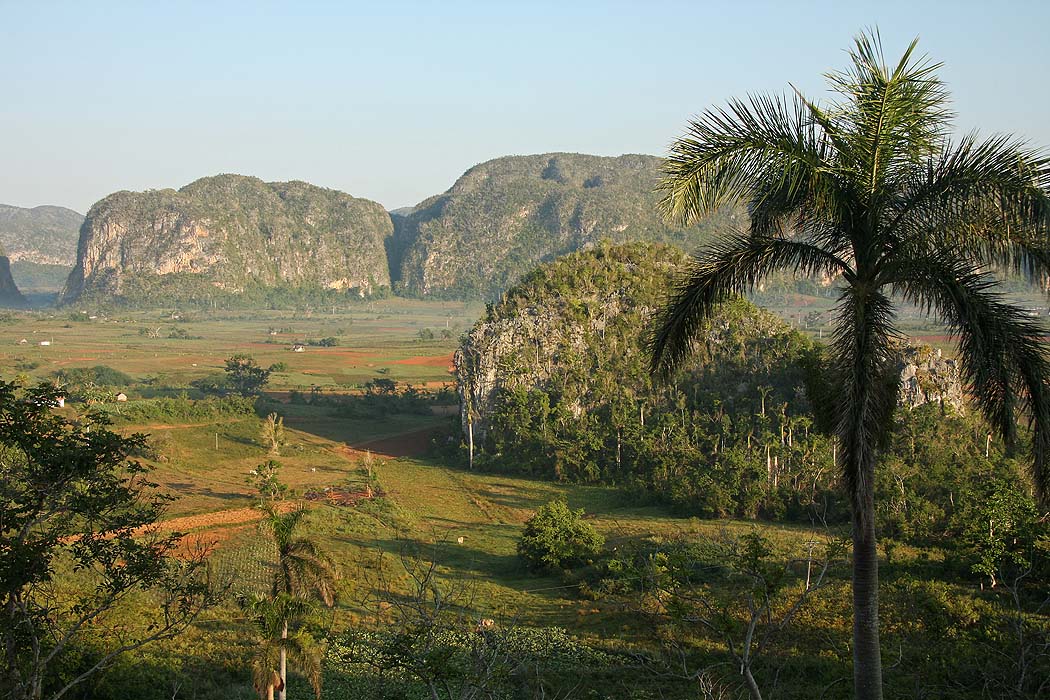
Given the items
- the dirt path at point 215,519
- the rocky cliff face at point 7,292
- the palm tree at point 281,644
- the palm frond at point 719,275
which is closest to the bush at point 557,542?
the dirt path at point 215,519

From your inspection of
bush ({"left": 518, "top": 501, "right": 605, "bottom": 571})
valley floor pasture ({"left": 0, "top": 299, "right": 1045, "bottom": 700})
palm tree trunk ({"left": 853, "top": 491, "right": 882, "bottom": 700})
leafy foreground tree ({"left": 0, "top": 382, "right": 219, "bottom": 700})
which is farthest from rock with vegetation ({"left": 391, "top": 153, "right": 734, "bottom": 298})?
palm tree trunk ({"left": 853, "top": 491, "right": 882, "bottom": 700})

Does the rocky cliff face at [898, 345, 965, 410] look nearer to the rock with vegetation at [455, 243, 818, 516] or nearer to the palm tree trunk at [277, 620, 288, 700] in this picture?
the rock with vegetation at [455, 243, 818, 516]

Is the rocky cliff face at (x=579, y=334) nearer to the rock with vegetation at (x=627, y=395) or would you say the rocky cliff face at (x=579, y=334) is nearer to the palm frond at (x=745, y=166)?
the rock with vegetation at (x=627, y=395)

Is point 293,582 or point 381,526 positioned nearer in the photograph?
point 293,582

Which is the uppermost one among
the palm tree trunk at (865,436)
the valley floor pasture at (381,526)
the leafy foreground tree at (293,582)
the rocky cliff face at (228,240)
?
the rocky cliff face at (228,240)

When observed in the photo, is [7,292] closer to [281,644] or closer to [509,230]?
[509,230]

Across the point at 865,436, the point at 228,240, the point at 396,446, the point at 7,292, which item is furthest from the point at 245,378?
the point at 7,292

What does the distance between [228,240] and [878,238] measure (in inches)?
6726

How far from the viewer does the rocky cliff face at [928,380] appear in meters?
33.0

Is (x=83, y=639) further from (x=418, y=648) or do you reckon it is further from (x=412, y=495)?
(x=412, y=495)

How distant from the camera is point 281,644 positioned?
11.8m

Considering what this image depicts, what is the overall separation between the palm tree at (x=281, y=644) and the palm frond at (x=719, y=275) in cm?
766

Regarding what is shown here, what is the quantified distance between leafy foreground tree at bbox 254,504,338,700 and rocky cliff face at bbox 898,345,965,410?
26816 mm

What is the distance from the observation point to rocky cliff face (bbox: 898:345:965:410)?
108ft
